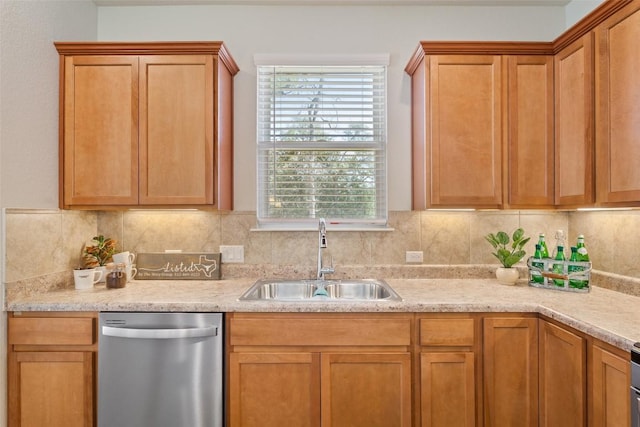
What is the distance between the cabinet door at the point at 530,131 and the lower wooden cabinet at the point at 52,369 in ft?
7.84

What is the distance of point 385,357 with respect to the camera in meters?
1.74

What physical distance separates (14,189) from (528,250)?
3.02 metres

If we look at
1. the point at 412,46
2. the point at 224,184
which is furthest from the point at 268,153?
the point at 412,46

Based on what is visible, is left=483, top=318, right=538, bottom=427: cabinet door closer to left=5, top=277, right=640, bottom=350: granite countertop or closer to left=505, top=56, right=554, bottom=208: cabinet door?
left=5, top=277, right=640, bottom=350: granite countertop

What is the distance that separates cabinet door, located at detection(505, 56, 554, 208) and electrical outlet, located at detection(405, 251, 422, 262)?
0.64 metres

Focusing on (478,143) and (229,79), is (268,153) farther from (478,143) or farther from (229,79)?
(478,143)

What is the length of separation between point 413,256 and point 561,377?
104 centimetres

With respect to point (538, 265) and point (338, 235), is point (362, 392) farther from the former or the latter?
point (538, 265)

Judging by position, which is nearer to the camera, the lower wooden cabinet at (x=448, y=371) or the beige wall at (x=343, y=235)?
the lower wooden cabinet at (x=448, y=371)

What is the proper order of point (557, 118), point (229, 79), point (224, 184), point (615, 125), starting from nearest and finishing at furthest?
point (615, 125)
point (557, 118)
point (224, 184)
point (229, 79)

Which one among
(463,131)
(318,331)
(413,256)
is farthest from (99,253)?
(463,131)

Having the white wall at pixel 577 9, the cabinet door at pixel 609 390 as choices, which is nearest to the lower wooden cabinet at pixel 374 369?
the cabinet door at pixel 609 390

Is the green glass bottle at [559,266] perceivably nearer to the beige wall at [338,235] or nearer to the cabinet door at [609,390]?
the beige wall at [338,235]

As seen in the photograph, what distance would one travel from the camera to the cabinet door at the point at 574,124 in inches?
73.0
